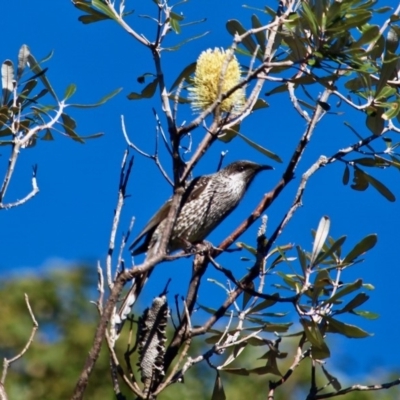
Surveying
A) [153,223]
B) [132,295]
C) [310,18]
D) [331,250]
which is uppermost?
[153,223]

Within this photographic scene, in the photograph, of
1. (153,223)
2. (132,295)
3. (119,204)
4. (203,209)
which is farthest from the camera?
(203,209)

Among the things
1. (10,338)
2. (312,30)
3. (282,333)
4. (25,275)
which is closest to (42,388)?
(10,338)

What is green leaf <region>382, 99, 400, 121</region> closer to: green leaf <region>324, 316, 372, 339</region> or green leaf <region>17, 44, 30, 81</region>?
green leaf <region>324, 316, 372, 339</region>

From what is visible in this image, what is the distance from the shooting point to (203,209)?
4.54 meters

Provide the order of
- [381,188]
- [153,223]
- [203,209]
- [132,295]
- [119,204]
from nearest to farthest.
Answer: [119,204], [381,188], [132,295], [153,223], [203,209]

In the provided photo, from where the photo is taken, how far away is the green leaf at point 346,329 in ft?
8.41

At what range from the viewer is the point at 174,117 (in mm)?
2406

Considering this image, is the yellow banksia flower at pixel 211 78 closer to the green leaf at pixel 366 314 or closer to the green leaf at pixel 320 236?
the green leaf at pixel 320 236

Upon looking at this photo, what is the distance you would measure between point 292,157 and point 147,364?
74cm

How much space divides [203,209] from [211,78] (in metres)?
1.89

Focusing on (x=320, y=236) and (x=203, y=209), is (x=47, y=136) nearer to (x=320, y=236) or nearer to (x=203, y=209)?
(x=320, y=236)

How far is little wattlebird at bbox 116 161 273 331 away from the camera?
4.40m

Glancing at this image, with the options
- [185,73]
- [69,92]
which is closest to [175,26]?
[185,73]

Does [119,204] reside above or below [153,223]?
below
